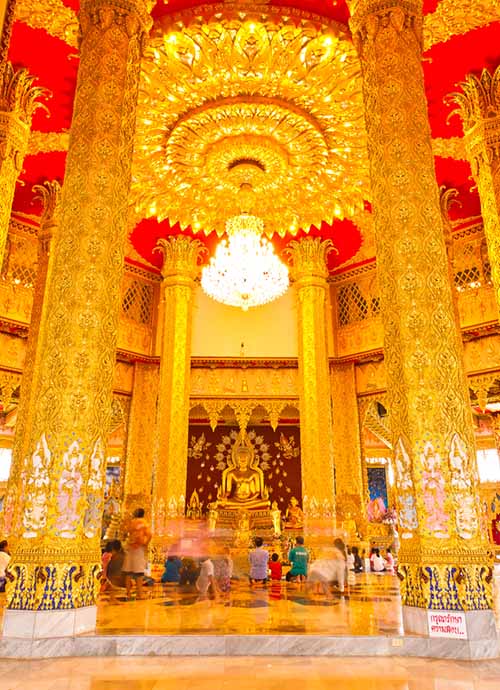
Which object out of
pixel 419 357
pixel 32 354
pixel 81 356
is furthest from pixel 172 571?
pixel 419 357

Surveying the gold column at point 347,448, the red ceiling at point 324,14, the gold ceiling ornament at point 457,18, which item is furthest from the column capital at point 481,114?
the gold column at point 347,448

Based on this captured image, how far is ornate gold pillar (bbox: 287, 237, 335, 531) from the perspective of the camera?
10773 millimetres

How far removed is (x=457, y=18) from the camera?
22.2 ft

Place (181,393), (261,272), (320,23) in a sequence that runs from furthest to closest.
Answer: (181,393)
(261,272)
(320,23)

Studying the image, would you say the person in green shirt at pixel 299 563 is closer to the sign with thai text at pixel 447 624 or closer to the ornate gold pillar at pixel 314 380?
the ornate gold pillar at pixel 314 380

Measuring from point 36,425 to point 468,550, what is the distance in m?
3.46

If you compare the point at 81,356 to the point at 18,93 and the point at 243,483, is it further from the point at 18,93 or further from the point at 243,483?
the point at 243,483

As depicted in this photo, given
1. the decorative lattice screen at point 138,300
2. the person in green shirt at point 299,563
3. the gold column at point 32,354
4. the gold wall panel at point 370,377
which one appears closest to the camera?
the gold column at point 32,354

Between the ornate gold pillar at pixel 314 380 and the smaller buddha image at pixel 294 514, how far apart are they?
3.65 meters

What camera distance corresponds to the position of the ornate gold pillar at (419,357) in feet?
12.7

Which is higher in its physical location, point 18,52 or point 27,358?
point 18,52

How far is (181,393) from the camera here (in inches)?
437

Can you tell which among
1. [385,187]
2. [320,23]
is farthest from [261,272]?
[385,187]

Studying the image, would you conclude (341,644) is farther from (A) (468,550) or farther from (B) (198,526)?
(B) (198,526)
